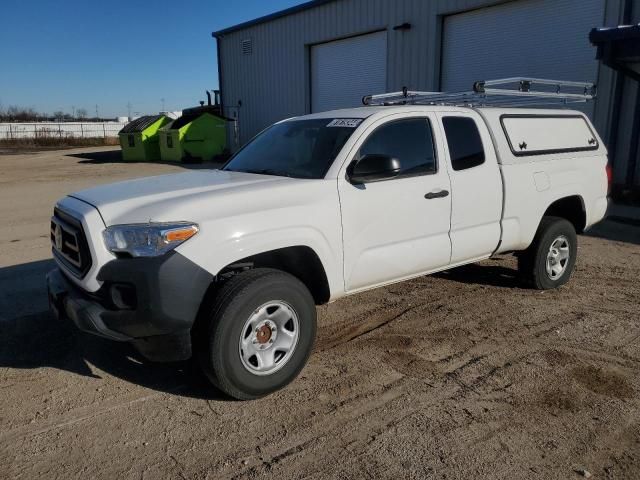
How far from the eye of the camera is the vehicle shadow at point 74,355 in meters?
3.77

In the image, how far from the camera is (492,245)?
16.2ft

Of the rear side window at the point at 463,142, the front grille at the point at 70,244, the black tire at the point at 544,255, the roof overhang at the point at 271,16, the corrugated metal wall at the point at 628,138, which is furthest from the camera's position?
the roof overhang at the point at 271,16

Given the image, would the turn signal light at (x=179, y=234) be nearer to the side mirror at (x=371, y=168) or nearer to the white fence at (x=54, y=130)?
the side mirror at (x=371, y=168)

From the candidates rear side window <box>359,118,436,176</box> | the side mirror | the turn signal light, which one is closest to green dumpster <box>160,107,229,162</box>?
rear side window <box>359,118,436,176</box>

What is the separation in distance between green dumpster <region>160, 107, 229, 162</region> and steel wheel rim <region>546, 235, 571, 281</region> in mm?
20051

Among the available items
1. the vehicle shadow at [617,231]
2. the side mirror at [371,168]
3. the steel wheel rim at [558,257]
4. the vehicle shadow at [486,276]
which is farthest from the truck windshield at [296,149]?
the vehicle shadow at [617,231]

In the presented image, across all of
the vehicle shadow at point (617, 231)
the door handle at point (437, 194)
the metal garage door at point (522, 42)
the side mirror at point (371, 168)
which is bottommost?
the vehicle shadow at point (617, 231)

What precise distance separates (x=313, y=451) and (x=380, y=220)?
5.69ft

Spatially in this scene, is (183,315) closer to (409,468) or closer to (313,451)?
(313,451)

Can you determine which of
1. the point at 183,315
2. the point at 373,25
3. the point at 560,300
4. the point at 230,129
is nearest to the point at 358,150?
the point at 183,315

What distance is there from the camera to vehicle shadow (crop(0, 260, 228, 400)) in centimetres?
377

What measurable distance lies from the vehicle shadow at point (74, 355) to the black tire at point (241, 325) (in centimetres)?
25

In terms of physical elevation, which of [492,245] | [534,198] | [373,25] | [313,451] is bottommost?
[313,451]

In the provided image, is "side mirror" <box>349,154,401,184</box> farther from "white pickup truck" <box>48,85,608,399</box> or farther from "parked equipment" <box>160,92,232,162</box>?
"parked equipment" <box>160,92,232,162</box>
